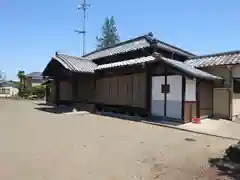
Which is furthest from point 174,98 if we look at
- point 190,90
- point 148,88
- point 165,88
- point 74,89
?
point 74,89

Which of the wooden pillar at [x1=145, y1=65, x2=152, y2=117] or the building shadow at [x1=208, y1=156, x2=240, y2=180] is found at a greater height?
the wooden pillar at [x1=145, y1=65, x2=152, y2=117]

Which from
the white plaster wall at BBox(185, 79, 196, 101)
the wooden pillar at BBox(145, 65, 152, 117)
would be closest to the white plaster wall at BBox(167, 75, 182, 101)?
the white plaster wall at BBox(185, 79, 196, 101)

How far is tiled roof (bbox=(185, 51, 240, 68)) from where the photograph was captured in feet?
47.4

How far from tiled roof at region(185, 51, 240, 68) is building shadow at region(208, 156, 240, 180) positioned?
354 inches

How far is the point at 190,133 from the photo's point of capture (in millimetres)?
10406

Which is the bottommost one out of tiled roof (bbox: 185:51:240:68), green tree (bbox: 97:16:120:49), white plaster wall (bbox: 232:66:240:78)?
white plaster wall (bbox: 232:66:240:78)

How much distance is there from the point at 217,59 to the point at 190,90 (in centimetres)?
375

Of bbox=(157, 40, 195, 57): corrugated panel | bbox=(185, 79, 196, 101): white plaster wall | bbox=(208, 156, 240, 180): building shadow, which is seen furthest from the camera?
bbox=(157, 40, 195, 57): corrugated panel

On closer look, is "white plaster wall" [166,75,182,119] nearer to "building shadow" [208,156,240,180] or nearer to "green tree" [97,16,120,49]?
"building shadow" [208,156,240,180]

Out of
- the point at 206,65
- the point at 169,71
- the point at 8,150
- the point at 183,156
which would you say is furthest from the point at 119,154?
the point at 206,65

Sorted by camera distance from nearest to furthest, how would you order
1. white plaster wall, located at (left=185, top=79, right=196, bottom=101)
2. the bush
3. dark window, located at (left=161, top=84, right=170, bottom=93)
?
white plaster wall, located at (left=185, top=79, right=196, bottom=101) < dark window, located at (left=161, top=84, right=170, bottom=93) < the bush

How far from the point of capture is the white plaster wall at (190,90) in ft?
42.9

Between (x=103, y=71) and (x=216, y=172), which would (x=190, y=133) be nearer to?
(x=216, y=172)

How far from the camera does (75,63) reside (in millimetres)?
19047
